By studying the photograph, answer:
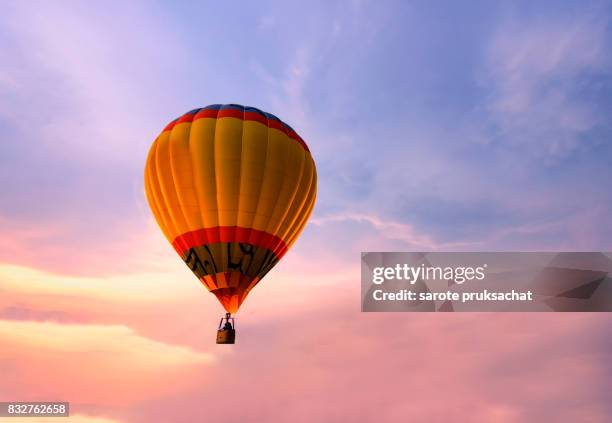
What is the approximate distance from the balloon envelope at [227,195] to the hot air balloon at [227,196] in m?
0.04

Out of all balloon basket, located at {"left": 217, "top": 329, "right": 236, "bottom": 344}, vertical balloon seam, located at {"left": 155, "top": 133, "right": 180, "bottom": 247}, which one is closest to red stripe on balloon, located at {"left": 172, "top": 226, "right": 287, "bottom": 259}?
vertical balloon seam, located at {"left": 155, "top": 133, "right": 180, "bottom": 247}

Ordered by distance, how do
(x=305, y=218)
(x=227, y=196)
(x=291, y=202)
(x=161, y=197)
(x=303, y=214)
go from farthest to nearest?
(x=305, y=218)
(x=303, y=214)
(x=291, y=202)
(x=161, y=197)
(x=227, y=196)

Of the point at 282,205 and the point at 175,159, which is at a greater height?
the point at 175,159

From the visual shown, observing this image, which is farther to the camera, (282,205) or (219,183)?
(282,205)

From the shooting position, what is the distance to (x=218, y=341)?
30.8m

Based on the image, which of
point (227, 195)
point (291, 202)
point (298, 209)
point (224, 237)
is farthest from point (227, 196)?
point (298, 209)

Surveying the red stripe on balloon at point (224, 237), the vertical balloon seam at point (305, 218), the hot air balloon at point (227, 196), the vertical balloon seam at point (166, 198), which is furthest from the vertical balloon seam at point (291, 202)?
the vertical balloon seam at point (166, 198)

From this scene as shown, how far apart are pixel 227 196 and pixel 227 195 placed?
5 cm

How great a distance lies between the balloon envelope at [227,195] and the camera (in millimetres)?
32000

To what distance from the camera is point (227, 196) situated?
3219 cm

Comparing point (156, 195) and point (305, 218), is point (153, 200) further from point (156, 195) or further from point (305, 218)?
point (305, 218)

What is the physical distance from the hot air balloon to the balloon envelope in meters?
0.04

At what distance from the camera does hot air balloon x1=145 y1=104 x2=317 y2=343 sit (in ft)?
105

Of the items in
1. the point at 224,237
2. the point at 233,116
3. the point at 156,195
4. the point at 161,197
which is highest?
the point at 233,116
